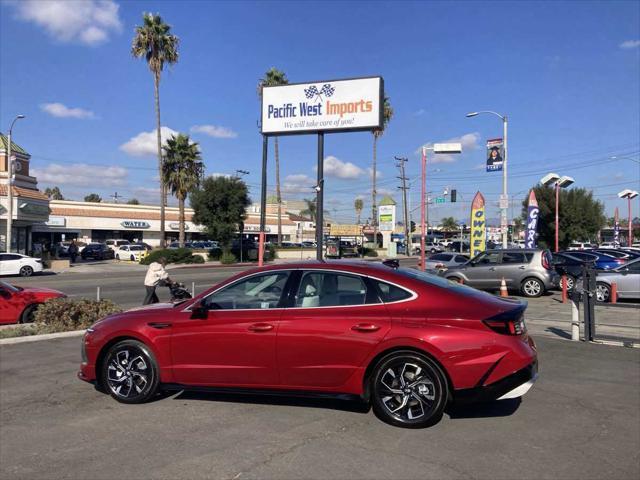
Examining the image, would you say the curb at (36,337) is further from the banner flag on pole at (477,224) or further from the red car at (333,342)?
the banner flag on pole at (477,224)

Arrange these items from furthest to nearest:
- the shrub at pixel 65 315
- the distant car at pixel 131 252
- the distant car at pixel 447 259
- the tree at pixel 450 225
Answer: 1. the tree at pixel 450 225
2. the distant car at pixel 131 252
3. the distant car at pixel 447 259
4. the shrub at pixel 65 315

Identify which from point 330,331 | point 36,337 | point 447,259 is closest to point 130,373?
point 330,331

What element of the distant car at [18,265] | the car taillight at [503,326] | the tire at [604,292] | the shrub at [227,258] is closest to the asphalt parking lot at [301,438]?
the car taillight at [503,326]

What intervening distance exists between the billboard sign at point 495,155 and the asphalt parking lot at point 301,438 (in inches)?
955

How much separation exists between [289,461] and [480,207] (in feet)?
81.2

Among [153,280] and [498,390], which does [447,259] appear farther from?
[498,390]

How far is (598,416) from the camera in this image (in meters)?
5.30

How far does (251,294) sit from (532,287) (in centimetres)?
1423

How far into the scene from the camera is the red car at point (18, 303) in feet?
38.5

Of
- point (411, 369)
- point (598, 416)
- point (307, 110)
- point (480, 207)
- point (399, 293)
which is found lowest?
point (598, 416)

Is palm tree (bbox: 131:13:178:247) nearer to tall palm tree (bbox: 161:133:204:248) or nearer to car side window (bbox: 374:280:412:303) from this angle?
tall palm tree (bbox: 161:133:204:248)

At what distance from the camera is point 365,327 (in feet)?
15.3

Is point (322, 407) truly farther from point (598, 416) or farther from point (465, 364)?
point (598, 416)

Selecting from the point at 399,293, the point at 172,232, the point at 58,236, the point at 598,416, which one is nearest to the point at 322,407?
the point at 399,293
